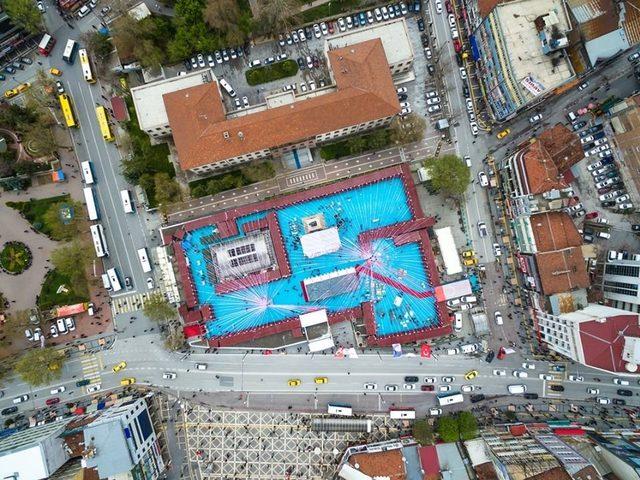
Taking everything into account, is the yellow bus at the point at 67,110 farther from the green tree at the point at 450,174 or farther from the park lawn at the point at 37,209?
the green tree at the point at 450,174

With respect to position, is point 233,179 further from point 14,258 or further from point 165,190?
point 14,258

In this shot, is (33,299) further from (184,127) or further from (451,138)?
(451,138)

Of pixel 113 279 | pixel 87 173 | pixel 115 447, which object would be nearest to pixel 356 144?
pixel 87 173

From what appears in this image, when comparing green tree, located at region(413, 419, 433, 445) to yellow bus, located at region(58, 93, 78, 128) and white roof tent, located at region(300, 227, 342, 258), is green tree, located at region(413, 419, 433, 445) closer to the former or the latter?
white roof tent, located at region(300, 227, 342, 258)

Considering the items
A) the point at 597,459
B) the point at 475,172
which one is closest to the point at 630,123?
the point at 475,172

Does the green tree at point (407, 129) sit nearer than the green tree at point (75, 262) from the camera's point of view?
No

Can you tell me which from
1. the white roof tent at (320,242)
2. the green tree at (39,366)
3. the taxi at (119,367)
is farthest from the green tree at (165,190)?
the green tree at (39,366)

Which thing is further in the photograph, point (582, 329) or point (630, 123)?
point (630, 123)
